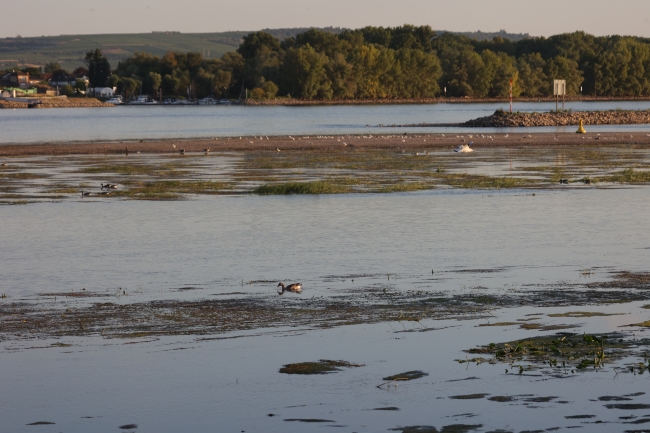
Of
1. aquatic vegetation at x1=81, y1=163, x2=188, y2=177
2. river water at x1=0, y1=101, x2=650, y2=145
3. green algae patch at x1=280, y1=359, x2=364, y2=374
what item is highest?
river water at x1=0, y1=101, x2=650, y2=145

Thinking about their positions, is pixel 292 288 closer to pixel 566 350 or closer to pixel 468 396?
pixel 566 350

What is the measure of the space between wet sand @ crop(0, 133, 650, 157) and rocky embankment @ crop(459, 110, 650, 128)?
60.5ft

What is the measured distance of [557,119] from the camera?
308ft

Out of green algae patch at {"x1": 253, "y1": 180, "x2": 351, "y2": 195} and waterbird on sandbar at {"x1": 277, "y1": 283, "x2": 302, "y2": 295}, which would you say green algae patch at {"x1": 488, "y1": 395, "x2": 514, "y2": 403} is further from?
green algae patch at {"x1": 253, "y1": 180, "x2": 351, "y2": 195}

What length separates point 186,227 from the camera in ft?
84.1

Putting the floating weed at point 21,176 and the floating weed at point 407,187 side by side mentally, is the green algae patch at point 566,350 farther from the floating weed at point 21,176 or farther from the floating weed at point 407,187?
the floating weed at point 21,176

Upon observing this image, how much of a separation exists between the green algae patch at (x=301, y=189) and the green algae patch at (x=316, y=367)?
71.2ft

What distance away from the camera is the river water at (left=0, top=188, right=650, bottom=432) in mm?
10320

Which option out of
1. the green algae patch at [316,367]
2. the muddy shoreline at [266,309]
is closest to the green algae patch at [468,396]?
the green algae patch at [316,367]

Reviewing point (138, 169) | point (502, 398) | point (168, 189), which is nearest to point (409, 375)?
point (502, 398)

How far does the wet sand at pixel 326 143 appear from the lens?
199ft

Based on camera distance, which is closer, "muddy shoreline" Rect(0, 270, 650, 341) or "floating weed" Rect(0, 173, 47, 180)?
"muddy shoreline" Rect(0, 270, 650, 341)

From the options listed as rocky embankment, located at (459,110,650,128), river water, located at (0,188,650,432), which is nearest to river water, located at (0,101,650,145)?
rocky embankment, located at (459,110,650,128)

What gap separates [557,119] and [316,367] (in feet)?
280
